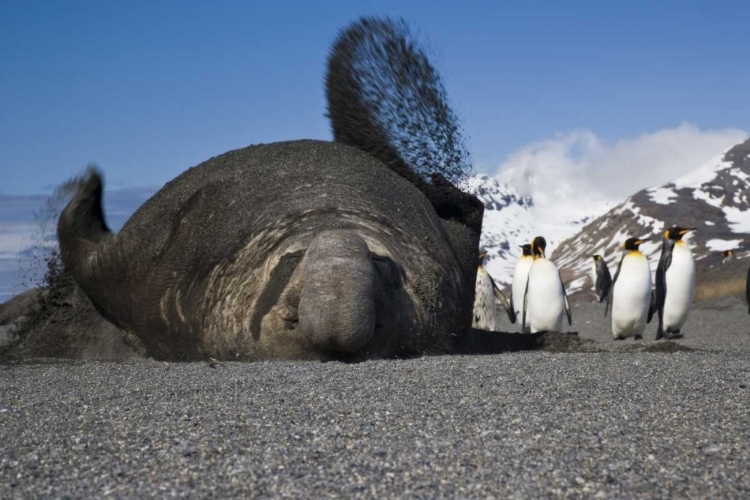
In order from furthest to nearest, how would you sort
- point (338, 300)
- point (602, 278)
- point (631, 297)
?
point (602, 278), point (631, 297), point (338, 300)

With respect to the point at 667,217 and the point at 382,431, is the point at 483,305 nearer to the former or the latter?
the point at 382,431

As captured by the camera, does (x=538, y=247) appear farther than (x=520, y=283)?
No

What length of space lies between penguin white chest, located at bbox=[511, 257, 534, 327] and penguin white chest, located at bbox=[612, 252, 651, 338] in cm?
240

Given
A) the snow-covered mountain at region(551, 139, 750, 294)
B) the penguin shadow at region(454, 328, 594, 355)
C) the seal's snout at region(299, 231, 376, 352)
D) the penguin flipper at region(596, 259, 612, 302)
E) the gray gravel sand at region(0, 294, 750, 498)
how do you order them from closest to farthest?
the gray gravel sand at region(0, 294, 750, 498)
the seal's snout at region(299, 231, 376, 352)
the penguin shadow at region(454, 328, 594, 355)
the penguin flipper at region(596, 259, 612, 302)
the snow-covered mountain at region(551, 139, 750, 294)

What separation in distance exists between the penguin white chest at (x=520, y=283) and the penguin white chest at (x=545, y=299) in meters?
2.15

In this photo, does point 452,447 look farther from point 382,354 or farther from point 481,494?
point 382,354

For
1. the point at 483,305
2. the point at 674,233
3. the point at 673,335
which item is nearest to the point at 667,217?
the point at 674,233

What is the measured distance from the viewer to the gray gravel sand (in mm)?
3186

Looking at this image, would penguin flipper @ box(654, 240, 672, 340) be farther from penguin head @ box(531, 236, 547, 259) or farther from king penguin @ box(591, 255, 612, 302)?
king penguin @ box(591, 255, 612, 302)

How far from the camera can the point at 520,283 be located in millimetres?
16984

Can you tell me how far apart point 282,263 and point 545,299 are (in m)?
8.64

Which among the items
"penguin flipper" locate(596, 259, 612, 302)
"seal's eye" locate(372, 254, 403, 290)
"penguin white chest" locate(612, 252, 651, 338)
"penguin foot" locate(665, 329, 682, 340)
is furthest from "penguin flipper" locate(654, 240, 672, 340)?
"penguin flipper" locate(596, 259, 612, 302)

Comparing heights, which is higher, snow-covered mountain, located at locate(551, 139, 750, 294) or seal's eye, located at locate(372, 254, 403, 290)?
snow-covered mountain, located at locate(551, 139, 750, 294)

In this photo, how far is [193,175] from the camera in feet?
26.7
